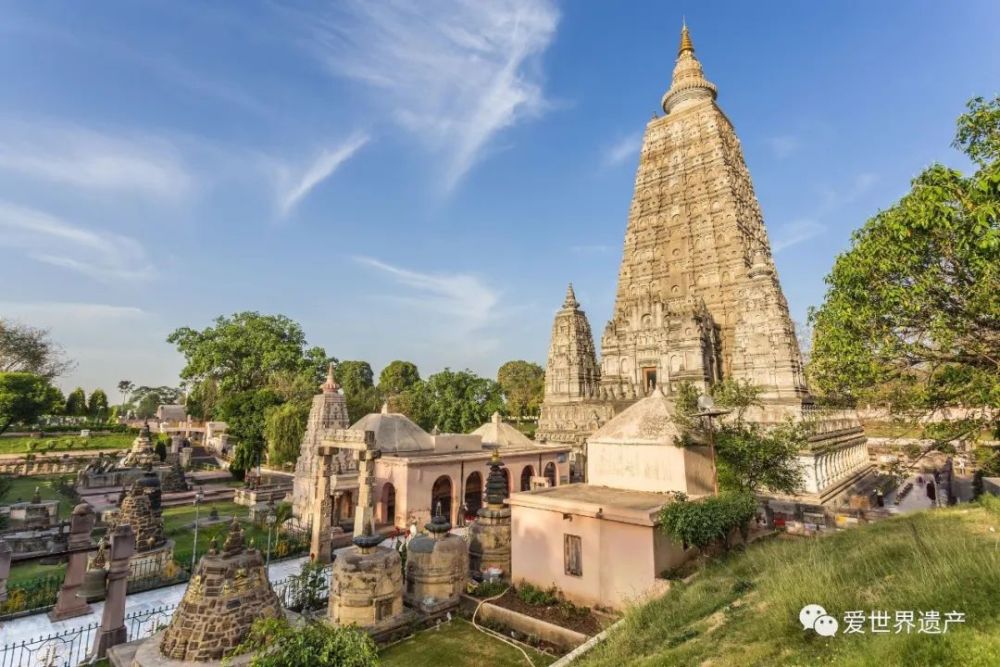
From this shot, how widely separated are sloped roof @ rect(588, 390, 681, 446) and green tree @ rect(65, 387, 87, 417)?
7581cm

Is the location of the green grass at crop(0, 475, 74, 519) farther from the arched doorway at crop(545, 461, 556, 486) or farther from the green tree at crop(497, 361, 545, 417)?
the green tree at crop(497, 361, 545, 417)

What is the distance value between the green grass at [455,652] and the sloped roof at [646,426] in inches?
254

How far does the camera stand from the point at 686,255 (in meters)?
39.7

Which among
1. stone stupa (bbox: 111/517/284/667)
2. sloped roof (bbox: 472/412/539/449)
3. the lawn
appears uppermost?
sloped roof (bbox: 472/412/539/449)

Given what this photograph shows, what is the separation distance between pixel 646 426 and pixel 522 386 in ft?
202

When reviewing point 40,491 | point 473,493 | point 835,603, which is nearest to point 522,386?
point 473,493

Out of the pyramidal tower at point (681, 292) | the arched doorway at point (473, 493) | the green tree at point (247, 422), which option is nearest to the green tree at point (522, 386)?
the pyramidal tower at point (681, 292)

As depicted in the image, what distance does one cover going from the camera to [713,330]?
3634 centimetres

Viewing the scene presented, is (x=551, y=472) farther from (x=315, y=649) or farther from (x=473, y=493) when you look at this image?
(x=315, y=649)

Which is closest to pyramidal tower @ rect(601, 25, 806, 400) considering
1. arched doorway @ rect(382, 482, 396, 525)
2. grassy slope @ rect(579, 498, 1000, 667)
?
arched doorway @ rect(382, 482, 396, 525)

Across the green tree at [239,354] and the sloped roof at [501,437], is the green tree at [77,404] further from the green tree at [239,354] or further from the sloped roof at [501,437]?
the sloped roof at [501,437]

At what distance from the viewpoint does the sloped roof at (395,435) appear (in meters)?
23.1

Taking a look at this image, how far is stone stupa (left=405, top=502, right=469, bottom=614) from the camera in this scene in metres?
12.2

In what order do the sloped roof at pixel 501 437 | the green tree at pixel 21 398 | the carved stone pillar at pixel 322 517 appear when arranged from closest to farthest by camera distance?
the carved stone pillar at pixel 322 517
the sloped roof at pixel 501 437
the green tree at pixel 21 398
